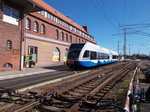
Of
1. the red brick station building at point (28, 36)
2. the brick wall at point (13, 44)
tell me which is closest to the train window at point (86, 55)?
the red brick station building at point (28, 36)

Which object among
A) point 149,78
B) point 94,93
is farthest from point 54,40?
point 94,93

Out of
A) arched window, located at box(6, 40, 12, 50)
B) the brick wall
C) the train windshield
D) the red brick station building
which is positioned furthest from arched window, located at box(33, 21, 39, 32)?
the train windshield

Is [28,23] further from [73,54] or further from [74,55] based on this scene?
[74,55]

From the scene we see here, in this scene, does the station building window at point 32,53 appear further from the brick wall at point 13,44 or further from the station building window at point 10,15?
the station building window at point 10,15

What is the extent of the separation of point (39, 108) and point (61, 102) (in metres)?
0.98

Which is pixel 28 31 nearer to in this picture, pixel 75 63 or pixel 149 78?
pixel 75 63

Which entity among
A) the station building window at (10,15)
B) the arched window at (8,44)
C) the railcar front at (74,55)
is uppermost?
the station building window at (10,15)

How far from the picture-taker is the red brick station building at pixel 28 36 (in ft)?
48.9

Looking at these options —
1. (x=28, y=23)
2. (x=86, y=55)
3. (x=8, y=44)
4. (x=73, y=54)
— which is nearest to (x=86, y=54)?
(x=86, y=55)

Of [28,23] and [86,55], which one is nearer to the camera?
[86,55]

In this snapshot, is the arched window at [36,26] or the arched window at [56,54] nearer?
the arched window at [36,26]

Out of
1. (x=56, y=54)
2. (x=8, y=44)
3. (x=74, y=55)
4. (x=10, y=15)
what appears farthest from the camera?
(x=56, y=54)

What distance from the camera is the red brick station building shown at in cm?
1489

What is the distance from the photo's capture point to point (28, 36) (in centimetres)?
2125
